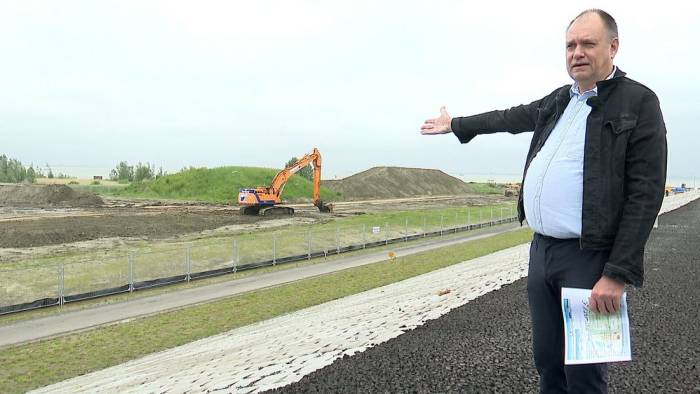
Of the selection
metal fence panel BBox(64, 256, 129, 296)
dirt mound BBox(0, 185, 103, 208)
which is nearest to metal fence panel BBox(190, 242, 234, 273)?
metal fence panel BBox(64, 256, 129, 296)

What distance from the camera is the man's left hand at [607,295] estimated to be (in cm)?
222

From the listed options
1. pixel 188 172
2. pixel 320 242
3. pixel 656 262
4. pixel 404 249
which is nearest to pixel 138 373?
pixel 656 262

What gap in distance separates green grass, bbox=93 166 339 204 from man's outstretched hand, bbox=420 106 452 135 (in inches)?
2526

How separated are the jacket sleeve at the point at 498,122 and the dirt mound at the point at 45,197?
2067 inches

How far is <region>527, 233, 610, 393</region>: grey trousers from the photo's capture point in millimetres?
2369

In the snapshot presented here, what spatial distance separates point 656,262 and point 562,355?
47.3ft

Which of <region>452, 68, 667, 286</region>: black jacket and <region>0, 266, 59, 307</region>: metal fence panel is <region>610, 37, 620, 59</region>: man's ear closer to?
<region>452, 68, 667, 286</region>: black jacket

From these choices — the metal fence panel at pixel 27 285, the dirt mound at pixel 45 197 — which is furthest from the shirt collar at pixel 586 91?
the dirt mound at pixel 45 197

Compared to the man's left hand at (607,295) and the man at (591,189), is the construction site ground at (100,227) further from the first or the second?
the man's left hand at (607,295)

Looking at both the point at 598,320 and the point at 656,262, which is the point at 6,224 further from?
the point at 598,320

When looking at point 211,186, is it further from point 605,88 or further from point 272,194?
point 605,88

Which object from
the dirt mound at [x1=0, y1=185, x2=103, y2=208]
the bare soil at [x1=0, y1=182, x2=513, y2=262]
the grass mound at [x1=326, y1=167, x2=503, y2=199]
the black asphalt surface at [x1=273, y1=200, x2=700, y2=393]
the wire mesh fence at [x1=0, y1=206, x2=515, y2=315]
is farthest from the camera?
the grass mound at [x1=326, y1=167, x2=503, y2=199]

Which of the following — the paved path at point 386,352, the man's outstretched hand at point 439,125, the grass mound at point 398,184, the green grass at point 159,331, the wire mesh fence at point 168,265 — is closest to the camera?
the man's outstretched hand at point 439,125

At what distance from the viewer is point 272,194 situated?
4269 centimetres
